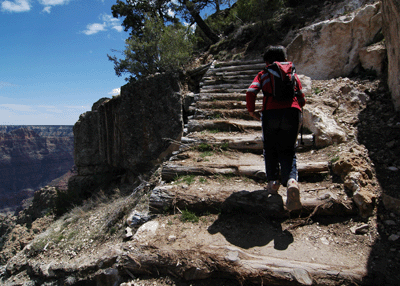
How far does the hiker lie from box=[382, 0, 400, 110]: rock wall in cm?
195

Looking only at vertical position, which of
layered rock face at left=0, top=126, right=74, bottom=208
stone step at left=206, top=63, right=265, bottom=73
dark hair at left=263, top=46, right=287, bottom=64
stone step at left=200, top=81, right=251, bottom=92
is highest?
stone step at left=206, top=63, right=265, bottom=73

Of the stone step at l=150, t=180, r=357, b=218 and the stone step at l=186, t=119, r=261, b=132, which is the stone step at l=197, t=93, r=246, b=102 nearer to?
the stone step at l=186, t=119, r=261, b=132

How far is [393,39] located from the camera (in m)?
3.58

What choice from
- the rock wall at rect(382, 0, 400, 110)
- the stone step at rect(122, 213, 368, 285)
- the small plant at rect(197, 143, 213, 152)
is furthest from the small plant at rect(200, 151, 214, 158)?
the rock wall at rect(382, 0, 400, 110)

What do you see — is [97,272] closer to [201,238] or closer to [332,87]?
[201,238]

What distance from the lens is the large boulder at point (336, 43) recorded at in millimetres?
5297

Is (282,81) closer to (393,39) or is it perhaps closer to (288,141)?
(288,141)

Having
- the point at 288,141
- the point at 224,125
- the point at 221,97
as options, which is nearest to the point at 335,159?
the point at 288,141

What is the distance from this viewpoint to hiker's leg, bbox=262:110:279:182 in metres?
2.63

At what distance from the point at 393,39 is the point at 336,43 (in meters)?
2.27

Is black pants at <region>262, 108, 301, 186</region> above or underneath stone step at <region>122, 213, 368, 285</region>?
above

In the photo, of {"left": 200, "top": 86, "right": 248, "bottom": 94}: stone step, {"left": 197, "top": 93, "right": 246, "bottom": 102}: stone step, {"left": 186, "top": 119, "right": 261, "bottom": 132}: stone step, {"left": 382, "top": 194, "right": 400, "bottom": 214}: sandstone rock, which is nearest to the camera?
{"left": 382, "top": 194, "right": 400, "bottom": 214}: sandstone rock

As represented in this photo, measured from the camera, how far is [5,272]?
5.33 metres

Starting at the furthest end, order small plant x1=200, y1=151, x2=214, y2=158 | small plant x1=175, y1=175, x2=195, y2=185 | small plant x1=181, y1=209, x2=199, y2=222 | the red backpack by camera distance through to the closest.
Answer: small plant x1=200, y1=151, x2=214, y2=158 < small plant x1=175, y1=175, x2=195, y2=185 < small plant x1=181, y1=209, x2=199, y2=222 < the red backpack
